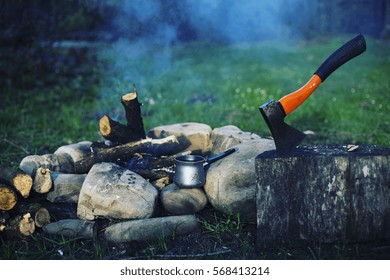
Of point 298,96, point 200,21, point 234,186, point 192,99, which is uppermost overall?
point 200,21

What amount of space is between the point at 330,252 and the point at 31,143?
4.39 meters

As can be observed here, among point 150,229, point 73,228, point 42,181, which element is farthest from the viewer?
point 42,181

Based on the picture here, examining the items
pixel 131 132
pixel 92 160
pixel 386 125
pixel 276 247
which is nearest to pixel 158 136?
pixel 131 132

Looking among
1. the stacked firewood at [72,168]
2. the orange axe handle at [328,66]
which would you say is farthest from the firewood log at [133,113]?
the orange axe handle at [328,66]

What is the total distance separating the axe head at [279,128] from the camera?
129 inches

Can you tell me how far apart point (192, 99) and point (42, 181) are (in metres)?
4.66

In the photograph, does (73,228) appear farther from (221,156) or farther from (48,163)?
(221,156)

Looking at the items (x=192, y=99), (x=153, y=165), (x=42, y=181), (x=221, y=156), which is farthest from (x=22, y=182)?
(x=192, y=99)

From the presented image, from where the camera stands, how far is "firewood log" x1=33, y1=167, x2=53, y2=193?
3953 millimetres

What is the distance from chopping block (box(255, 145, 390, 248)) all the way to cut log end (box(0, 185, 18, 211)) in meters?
2.07

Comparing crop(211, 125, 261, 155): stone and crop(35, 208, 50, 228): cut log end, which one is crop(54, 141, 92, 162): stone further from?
crop(211, 125, 261, 155): stone

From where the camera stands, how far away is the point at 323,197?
3.31 metres

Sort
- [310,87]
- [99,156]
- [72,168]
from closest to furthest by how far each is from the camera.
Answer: [310,87] → [99,156] → [72,168]

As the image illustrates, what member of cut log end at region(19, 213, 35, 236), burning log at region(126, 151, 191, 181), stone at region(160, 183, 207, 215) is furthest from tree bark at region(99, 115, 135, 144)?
cut log end at region(19, 213, 35, 236)
